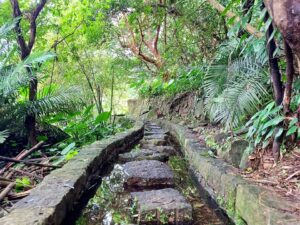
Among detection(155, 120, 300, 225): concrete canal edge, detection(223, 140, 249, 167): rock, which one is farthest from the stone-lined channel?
detection(223, 140, 249, 167): rock

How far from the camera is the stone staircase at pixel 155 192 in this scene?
5.53 feet

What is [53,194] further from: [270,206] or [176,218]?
[270,206]

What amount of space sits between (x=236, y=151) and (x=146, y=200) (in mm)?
908

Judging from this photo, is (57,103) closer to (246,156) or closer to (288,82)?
(246,156)

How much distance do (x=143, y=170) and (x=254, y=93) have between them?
45.2 inches

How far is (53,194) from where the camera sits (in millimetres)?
1687

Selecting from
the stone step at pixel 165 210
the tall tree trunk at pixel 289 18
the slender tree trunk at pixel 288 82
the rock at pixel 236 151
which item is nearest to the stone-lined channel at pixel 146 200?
the stone step at pixel 165 210

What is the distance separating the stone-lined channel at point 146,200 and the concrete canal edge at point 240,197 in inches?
4.5

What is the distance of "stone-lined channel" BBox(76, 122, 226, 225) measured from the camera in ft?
5.59

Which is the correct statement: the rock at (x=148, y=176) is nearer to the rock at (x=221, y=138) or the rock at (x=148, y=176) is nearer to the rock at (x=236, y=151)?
the rock at (x=236, y=151)

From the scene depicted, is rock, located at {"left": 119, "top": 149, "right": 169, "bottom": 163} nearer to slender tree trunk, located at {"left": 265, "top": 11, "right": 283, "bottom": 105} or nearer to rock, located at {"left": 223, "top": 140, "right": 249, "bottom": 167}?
rock, located at {"left": 223, "top": 140, "right": 249, "bottom": 167}

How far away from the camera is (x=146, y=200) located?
185 centimetres

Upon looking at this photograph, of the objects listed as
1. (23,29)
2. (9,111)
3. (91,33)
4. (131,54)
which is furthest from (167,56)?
(9,111)

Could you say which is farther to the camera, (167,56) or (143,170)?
(167,56)
